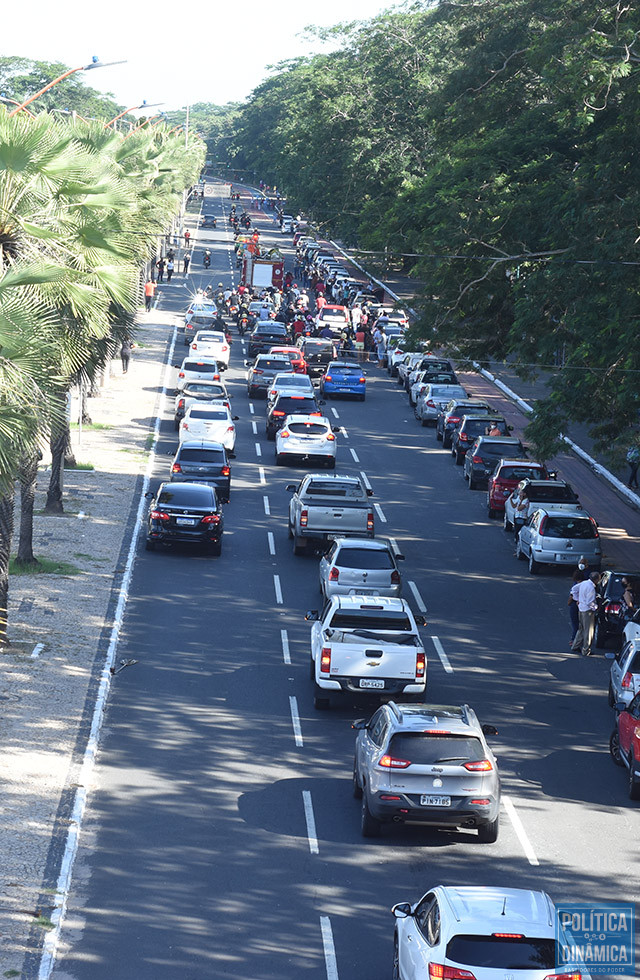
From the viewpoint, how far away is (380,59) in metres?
76.5

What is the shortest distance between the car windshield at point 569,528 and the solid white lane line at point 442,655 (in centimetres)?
645

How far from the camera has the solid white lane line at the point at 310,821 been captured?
1599 centimetres

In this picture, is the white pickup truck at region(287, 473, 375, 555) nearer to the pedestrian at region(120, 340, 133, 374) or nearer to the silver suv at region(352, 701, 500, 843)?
the silver suv at region(352, 701, 500, 843)

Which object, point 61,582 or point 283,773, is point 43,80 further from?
point 283,773

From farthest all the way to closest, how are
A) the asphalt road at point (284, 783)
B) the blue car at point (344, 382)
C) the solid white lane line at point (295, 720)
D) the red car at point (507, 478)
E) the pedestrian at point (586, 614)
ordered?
1. the blue car at point (344, 382)
2. the red car at point (507, 478)
3. the pedestrian at point (586, 614)
4. the solid white lane line at point (295, 720)
5. the asphalt road at point (284, 783)

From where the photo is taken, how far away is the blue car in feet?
182

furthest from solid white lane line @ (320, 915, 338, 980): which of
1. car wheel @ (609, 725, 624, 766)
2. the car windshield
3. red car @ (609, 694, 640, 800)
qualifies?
the car windshield

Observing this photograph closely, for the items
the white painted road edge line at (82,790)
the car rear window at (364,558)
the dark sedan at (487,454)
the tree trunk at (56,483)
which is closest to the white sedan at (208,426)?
the dark sedan at (487,454)

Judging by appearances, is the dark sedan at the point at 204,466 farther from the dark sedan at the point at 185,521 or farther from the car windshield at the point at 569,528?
the car windshield at the point at 569,528

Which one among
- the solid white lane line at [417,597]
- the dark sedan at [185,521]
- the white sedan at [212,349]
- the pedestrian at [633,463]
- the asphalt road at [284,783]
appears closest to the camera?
the asphalt road at [284,783]

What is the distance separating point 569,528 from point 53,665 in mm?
13780

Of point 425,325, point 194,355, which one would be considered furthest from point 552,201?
point 194,355

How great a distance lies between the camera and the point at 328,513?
31422mm

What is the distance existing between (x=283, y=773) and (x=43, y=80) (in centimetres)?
15474
